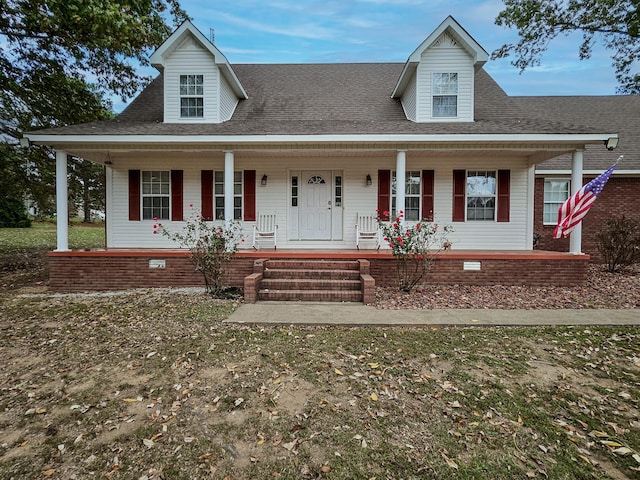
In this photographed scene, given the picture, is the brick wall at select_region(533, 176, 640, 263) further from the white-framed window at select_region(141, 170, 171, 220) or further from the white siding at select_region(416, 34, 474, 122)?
the white-framed window at select_region(141, 170, 171, 220)

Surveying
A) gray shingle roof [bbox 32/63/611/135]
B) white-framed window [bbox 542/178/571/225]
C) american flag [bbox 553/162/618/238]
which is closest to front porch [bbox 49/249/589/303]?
american flag [bbox 553/162/618/238]

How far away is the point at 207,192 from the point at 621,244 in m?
11.3

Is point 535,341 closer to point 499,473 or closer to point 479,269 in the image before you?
point 499,473

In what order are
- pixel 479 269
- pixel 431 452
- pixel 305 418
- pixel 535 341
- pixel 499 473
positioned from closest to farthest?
1. pixel 499 473
2. pixel 431 452
3. pixel 305 418
4. pixel 535 341
5. pixel 479 269

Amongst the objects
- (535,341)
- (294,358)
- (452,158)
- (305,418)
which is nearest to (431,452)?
(305,418)

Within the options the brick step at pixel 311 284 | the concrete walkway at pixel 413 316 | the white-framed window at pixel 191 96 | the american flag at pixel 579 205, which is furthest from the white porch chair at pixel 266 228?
the american flag at pixel 579 205

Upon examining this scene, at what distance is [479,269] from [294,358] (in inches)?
210

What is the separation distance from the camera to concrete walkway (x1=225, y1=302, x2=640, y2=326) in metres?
4.98

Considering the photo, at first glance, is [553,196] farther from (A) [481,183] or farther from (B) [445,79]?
(B) [445,79]

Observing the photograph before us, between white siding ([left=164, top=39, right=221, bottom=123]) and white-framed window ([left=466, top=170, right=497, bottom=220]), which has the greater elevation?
white siding ([left=164, top=39, right=221, bottom=123])

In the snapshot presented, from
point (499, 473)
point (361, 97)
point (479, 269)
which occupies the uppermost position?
point (361, 97)

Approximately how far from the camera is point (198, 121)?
9.07 metres

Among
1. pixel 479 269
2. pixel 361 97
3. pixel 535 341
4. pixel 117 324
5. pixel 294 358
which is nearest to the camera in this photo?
pixel 294 358

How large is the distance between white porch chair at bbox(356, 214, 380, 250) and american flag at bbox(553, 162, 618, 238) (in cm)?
404
